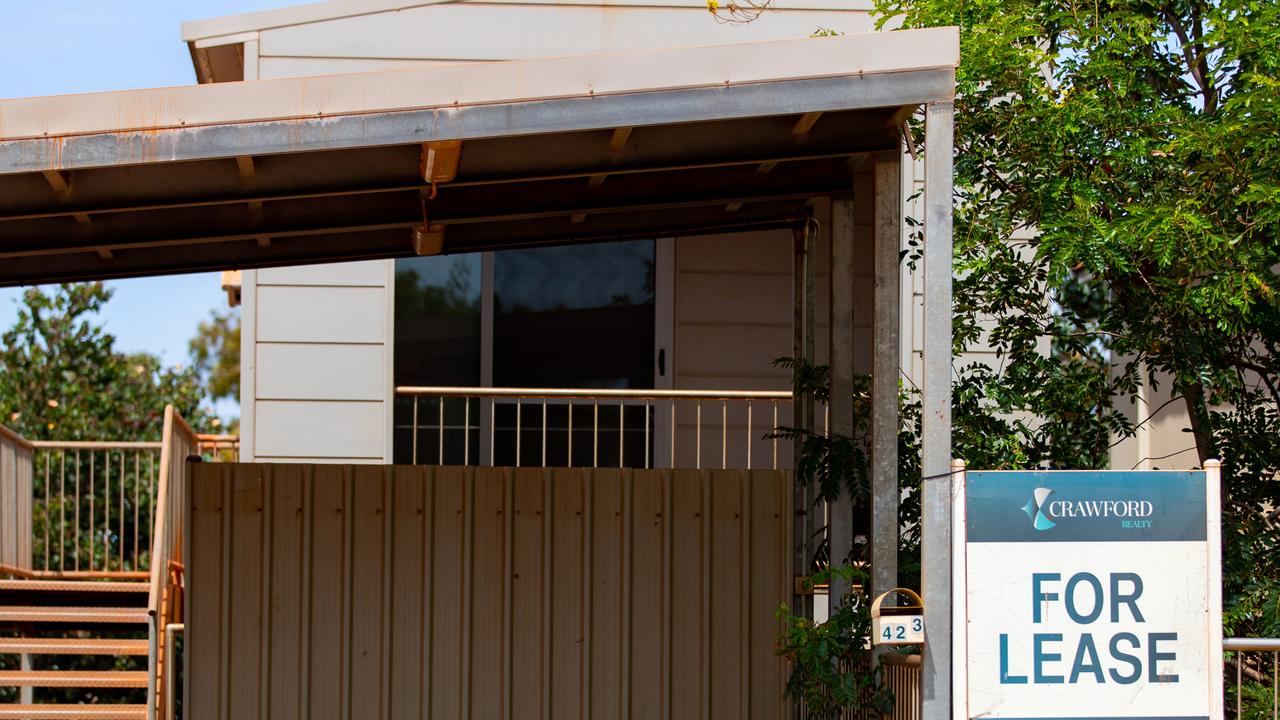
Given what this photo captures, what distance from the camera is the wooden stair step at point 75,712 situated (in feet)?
29.9

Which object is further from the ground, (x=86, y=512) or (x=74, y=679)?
(x=86, y=512)

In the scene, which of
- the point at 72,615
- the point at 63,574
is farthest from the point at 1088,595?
the point at 63,574

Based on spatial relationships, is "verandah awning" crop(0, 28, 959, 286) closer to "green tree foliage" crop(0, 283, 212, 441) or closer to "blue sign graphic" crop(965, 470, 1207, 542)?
"blue sign graphic" crop(965, 470, 1207, 542)

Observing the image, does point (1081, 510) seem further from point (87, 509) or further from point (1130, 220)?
point (87, 509)

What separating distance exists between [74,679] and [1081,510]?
700 centimetres

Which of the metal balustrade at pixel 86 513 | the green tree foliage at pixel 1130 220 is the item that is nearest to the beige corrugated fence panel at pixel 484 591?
the green tree foliage at pixel 1130 220

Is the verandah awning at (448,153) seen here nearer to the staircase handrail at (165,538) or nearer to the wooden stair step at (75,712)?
the staircase handrail at (165,538)

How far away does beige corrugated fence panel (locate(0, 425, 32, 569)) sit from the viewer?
37.1ft

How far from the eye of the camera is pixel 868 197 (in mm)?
10734

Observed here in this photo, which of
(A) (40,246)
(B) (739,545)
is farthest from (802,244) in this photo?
(A) (40,246)

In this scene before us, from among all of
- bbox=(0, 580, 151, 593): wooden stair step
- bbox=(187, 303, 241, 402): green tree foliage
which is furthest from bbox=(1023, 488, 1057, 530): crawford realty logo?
bbox=(187, 303, 241, 402): green tree foliage

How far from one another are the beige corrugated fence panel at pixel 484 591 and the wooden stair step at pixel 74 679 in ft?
5.84

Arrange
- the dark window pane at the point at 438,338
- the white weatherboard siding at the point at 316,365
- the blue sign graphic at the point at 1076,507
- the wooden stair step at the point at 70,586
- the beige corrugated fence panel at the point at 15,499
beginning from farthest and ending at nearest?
the beige corrugated fence panel at the point at 15,499 → the dark window pane at the point at 438,338 → the wooden stair step at the point at 70,586 → the white weatherboard siding at the point at 316,365 → the blue sign graphic at the point at 1076,507

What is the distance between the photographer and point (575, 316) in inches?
422
